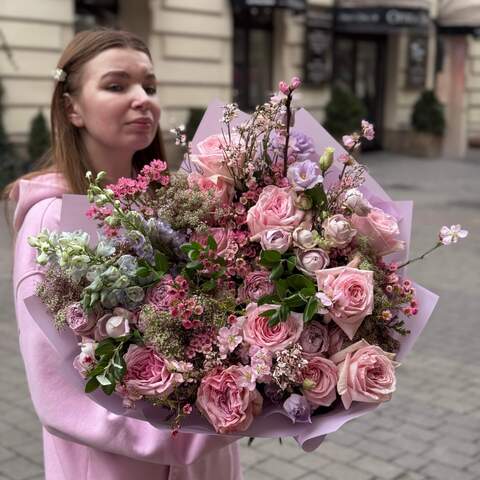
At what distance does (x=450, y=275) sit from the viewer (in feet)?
26.8

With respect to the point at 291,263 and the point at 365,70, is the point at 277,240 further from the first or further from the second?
the point at 365,70

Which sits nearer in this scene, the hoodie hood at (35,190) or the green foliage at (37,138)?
the hoodie hood at (35,190)

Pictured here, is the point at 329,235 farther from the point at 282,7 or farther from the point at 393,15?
the point at 393,15

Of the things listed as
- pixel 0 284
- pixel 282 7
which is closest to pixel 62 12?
pixel 282 7

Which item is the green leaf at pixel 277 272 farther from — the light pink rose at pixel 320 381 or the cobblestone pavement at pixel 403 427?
the cobblestone pavement at pixel 403 427

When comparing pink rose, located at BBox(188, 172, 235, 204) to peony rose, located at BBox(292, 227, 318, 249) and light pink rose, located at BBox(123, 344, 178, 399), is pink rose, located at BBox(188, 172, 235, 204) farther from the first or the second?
light pink rose, located at BBox(123, 344, 178, 399)

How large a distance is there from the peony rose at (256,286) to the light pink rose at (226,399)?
138 mm

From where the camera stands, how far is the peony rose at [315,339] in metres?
1.47

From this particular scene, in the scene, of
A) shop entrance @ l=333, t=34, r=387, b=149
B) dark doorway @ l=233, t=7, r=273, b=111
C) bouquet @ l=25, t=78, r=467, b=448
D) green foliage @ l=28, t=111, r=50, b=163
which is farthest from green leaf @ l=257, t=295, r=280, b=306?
shop entrance @ l=333, t=34, r=387, b=149

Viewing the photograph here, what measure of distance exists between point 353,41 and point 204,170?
785 inches

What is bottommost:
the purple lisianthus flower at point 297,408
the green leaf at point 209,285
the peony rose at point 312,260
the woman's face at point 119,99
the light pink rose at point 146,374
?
the purple lisianthus flower at point 297,408

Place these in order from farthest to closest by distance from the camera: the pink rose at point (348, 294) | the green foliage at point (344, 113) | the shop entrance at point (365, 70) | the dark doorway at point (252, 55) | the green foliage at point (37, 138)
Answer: the shop entrance at point (365, 70)
the green foliage at point (344, 113)
the dark doorway at point (252, 55)
the green foliage at point (37, 138)
the pink rose at point (348, 294)

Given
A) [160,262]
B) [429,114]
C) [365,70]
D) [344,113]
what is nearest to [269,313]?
[160,262]

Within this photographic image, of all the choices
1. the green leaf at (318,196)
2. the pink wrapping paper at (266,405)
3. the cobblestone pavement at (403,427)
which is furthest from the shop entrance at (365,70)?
the green leaf at (318,196)
